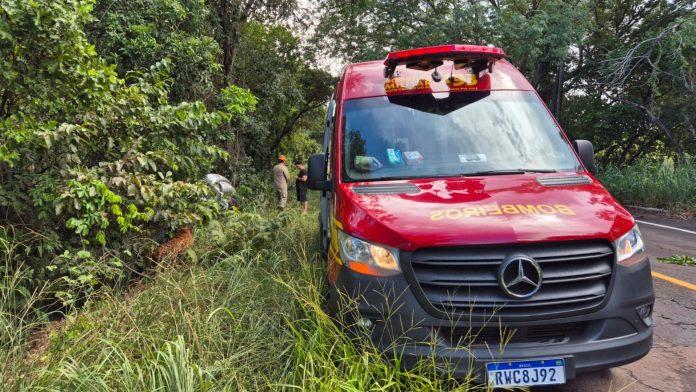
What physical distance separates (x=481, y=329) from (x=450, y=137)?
1723mm

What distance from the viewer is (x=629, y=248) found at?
3053 millimetres

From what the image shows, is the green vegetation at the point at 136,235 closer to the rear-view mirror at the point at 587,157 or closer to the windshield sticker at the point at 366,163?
the windshield sticker at the point at 366,163

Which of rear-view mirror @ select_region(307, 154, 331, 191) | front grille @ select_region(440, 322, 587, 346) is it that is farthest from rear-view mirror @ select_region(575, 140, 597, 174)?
rear-view mirror @ select_region(307, 154, 331, 191)

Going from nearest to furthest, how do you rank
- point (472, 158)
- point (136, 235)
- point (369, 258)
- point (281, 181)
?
point (369, 258)
point (472, 158)
point (136, 235)
point (281, 181)

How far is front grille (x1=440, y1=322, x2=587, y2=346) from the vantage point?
280cm

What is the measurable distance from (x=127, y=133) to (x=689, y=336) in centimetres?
587

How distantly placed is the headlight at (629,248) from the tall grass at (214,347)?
1.22 metres

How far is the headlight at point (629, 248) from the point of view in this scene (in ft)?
A: 9.78

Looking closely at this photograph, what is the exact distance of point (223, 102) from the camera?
13.5 meters

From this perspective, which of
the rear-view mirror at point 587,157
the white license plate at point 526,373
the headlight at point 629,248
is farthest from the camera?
the rear-view mirror at point 587,157

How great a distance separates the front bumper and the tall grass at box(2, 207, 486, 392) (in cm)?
9

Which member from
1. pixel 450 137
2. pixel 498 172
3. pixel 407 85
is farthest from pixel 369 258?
pixel 407 85

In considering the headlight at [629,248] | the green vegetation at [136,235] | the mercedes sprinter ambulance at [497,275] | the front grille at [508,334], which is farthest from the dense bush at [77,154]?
the headlight at [629,248]

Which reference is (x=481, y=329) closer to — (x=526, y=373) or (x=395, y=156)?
(x=526, y=373)
